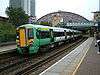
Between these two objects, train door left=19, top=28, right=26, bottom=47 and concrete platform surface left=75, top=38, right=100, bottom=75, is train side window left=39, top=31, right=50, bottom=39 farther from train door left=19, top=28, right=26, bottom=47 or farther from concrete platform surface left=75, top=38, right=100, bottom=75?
concrete platform surface left=75, top=38, right=100, bottom=75

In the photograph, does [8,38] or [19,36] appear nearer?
[19,36]

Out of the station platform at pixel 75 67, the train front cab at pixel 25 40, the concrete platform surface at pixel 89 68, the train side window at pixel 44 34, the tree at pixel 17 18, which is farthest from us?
the tree at pixel 17 18

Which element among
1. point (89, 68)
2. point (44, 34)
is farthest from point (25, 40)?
point (89, 68)

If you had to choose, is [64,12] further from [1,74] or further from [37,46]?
[1,74]

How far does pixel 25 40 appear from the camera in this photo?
24.5 meters

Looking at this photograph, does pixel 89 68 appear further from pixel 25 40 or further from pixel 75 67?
pixel 25 40

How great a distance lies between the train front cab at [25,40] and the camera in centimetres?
2449

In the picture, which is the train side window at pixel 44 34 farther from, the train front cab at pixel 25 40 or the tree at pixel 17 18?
the tree at pixel 17 18

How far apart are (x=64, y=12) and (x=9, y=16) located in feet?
316

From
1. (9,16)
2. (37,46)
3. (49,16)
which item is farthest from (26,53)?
(49,16)

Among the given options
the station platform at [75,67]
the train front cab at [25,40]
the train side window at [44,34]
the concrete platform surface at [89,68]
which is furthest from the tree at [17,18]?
the concrete platform surface at [89,68]

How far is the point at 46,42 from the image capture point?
1168 inches

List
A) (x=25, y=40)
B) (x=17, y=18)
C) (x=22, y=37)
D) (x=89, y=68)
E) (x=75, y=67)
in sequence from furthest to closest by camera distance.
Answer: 1. (x=17, y=18)
2. (x=22, y=37)
3. (x=25, y=40)
4. (x=75, y=67)
5. (x=89, y=68)

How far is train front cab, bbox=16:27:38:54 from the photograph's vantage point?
2449 cm
